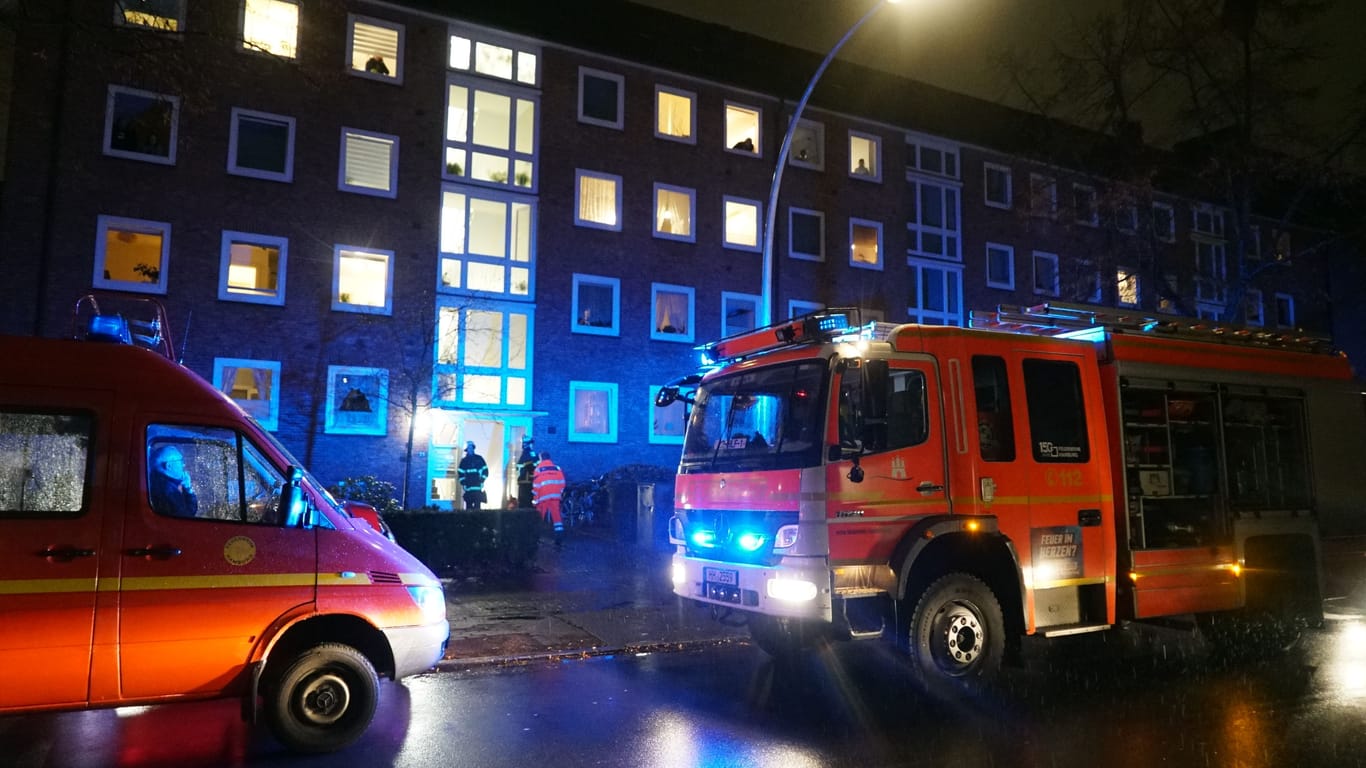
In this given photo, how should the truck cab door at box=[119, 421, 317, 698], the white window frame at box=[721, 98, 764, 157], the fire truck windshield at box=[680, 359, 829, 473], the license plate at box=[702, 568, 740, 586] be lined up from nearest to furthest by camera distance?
the truck cab door at box=[119, 421, 317, 698] < the fire truck windshield at box=[680, 359, 829, 473] < the license plate at box=[702, 568, 740, 586] < the white window frame at box=[721, 98, 764, 157]

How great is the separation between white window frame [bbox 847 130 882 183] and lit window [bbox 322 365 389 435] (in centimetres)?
1601

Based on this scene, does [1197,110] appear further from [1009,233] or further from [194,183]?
[194,183]

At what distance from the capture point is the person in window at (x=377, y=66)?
21.3 m

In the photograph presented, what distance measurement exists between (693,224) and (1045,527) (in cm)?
1878

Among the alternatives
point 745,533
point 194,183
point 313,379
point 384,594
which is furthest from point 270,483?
point 194,183

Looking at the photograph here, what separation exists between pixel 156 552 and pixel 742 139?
77.0 feet

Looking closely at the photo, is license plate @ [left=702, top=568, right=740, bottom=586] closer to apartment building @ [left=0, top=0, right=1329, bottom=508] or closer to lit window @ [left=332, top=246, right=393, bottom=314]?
apartment building @ [left=0, top=0, right=1329, bottom=508]

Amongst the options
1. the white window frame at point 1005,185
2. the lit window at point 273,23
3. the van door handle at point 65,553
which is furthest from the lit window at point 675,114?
the van door handle at point 65,553

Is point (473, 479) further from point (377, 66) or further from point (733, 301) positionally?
point (733, 301)

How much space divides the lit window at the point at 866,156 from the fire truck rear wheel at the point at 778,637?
2199 centimetres

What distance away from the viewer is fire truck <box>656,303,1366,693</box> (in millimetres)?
6555

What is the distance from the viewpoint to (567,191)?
23.2 metres

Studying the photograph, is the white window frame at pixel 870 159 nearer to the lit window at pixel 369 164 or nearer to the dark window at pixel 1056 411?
the lit window at pixel 369 164

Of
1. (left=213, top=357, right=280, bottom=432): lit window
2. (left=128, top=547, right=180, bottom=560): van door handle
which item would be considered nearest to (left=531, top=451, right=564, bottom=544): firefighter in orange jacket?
(left=213, top=357, right=280, bottom=432): lit window
